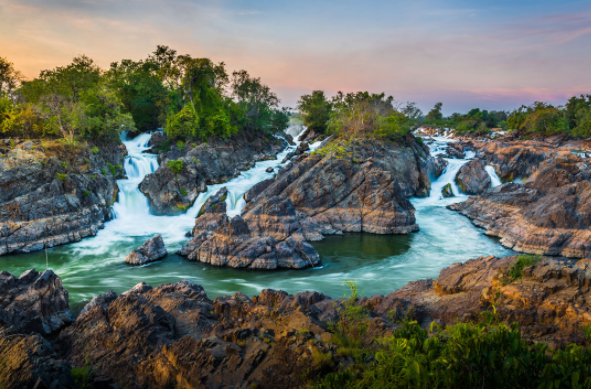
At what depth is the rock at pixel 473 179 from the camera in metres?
34.9

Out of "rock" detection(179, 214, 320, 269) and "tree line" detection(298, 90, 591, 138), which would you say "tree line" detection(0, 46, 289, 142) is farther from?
"rock" detection(179, 214, 320, 269)

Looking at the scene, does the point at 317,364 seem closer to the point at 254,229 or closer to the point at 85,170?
the point at 254,229

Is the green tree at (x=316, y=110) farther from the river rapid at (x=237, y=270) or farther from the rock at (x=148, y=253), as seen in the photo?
the rock at (x=148, y=253)

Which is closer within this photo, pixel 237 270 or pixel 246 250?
pixel 237 270

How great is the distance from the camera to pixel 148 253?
18578 millimetres

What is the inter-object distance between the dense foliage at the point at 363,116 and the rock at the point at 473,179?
7.57 metres

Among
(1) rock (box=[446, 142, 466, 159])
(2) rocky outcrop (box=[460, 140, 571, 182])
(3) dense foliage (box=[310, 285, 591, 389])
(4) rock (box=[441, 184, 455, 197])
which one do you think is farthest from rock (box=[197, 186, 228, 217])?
(1) rock (box=[446, 142, 466, 159])

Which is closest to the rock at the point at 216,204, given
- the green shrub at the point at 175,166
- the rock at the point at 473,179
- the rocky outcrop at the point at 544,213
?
the green shrub at the point at 175,166

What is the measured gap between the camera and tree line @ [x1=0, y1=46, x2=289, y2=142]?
2831cm

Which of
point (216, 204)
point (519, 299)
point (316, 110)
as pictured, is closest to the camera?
point (519, 299)

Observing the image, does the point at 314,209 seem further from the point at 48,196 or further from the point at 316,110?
the point at 316,110

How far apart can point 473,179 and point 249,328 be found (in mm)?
34429

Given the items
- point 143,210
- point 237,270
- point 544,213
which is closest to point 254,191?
point 143,210

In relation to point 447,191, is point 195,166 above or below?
above
